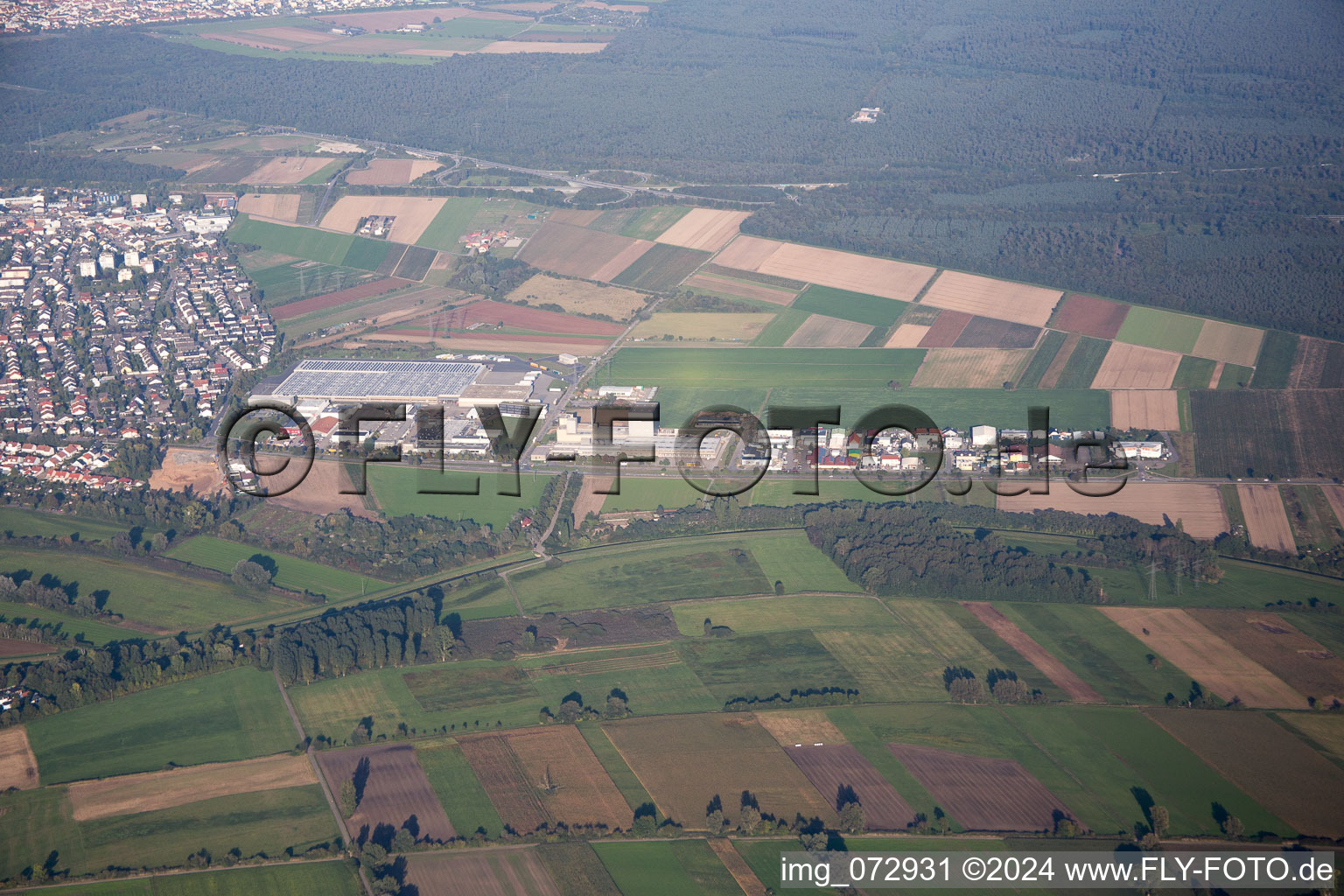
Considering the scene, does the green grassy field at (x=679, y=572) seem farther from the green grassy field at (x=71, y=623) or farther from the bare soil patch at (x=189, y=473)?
the bare soil patch at (x=189, y=473)

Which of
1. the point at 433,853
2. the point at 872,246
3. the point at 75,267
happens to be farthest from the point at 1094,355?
the point at 75,267

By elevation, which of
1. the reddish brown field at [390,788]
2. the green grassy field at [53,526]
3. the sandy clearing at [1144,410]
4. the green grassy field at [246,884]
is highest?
the sandy clearing at [1144,410]

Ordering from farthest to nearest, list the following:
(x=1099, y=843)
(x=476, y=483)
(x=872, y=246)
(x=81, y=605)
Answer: (x=872, y=246) → (x=476, y=483) → (x=81, y=605) → (x=1099, y=843)

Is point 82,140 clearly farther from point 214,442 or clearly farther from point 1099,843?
point 1099,843

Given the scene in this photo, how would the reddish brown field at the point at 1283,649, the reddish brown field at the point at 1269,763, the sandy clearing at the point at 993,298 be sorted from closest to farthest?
1. the reddish brown field at the point at 1269,763
2. the reddish brown field at the point at 1283,649
3. the sandy clearing at the point at 993,298

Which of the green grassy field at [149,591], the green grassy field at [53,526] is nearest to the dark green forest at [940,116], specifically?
the green grassy field at [149,591]

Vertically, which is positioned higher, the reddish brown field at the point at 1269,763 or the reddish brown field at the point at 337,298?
the reddish brown field at the point at 337,298
